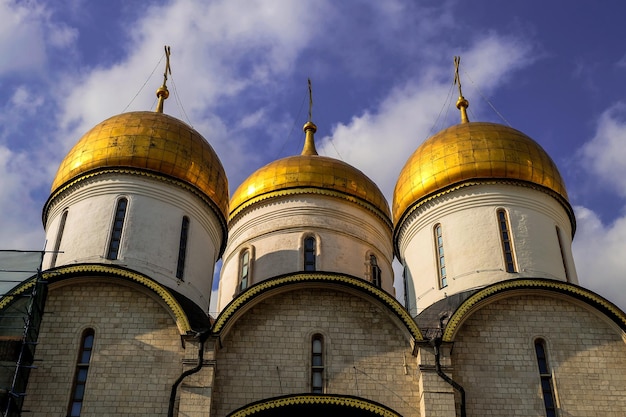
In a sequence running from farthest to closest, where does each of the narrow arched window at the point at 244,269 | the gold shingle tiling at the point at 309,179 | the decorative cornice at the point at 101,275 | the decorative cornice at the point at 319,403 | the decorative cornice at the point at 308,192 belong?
the gold shingle tiling at the point at 309,179, the decorative cornice at the point at 308,192, the narrow arched window at the point at 244,269, the decorative cornice at the point at 101,275, the decorative cornice at the point at 319,403

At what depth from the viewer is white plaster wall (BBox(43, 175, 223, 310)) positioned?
11906 mm

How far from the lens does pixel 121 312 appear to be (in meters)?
10.9

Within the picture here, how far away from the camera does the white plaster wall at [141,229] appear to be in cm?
1191

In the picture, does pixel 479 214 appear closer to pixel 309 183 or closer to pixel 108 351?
pixel 309 183

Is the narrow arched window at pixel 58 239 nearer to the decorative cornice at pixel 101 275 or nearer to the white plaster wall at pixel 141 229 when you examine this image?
the white plaster wall at pixel 141 229

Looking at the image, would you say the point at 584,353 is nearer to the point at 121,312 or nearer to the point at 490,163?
the point at 490,163

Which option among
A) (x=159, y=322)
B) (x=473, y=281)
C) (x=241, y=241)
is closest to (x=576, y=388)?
(x=473, y=281)

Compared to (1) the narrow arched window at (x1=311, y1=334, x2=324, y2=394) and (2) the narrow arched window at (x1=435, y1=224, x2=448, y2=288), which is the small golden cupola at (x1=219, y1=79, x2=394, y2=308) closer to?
(2) the narrow arched window at (x1=435, y1=224, x2=448, y2=288)

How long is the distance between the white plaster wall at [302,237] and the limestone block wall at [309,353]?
285 centimetres

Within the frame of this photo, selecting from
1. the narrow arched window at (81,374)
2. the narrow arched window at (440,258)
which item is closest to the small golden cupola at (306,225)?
the narrow arched window at (440,258)

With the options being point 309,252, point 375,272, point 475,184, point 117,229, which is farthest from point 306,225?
point 117,229

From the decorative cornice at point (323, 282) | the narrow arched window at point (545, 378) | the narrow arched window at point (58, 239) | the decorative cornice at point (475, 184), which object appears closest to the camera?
the narrow arched window at point (545, 378)

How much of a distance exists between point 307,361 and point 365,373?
2.61ft

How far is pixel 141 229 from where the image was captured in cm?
1210
